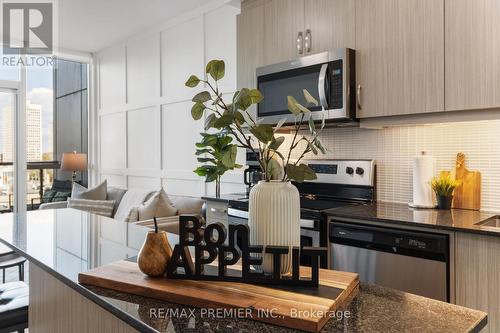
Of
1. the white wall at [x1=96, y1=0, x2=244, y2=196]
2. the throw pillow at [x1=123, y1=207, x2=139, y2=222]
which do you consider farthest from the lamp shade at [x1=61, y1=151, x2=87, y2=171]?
the throw pillow at [x1=123, y1=207, x2=139, y2=222]

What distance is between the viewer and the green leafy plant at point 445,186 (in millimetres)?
2213

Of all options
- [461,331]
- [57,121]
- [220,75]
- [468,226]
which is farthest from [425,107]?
[57,121]

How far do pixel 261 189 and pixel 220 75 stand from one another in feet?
1.11

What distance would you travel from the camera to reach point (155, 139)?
4777mm

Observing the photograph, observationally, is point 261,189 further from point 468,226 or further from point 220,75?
point 468,226

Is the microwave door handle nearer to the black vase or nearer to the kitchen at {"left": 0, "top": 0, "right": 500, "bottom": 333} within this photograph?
the kitchen at {"left": 0, "top": 0, "right": 500, "bottom": 333}

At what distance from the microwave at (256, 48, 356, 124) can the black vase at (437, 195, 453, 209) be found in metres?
0.70

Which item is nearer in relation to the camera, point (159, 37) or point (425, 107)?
point (425, 107)

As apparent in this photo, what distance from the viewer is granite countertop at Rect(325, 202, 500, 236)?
1759 mm

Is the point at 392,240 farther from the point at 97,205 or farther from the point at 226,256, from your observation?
the point at 97,205

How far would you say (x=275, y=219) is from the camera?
3.17 feet

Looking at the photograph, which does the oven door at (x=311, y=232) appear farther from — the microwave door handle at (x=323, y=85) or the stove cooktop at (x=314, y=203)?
the microwave door handle at (x=323, y=85)

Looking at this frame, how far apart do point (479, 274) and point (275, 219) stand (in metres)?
1.26

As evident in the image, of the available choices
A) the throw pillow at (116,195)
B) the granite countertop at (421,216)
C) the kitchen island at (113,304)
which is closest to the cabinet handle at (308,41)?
the granite countertop at (421,216)
